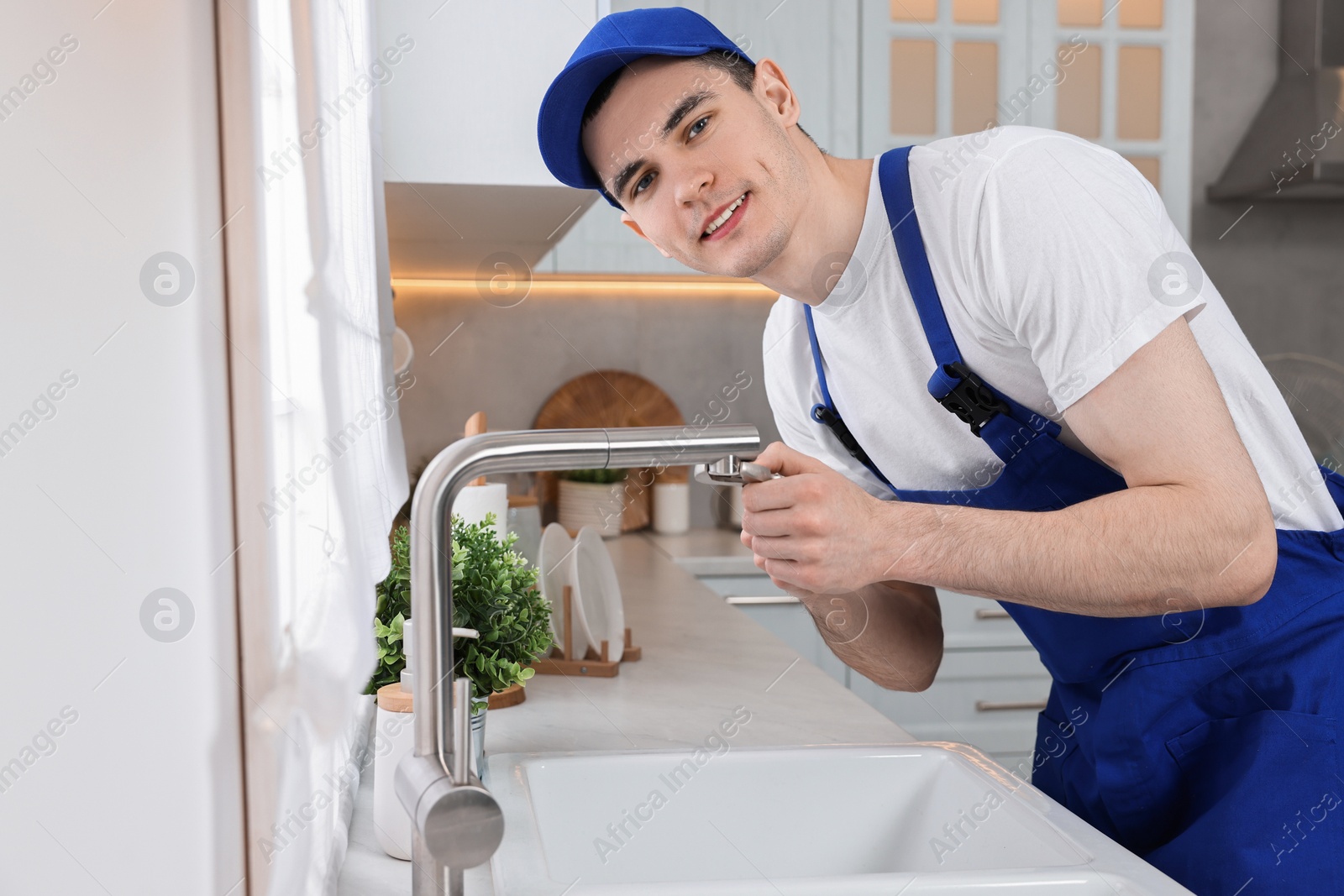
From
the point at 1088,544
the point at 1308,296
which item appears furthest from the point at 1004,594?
the point at 1308,296

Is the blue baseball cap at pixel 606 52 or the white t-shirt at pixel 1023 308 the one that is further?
the blue baseball cap at pixel 606 52

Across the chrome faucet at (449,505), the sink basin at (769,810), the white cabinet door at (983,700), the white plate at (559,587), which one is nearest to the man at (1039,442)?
the sink basin at (769,810)

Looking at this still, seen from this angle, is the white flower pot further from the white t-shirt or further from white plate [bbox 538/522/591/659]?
the white t-shirt

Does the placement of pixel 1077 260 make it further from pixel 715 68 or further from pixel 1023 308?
pixel 715 68

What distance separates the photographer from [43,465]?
0.39 m

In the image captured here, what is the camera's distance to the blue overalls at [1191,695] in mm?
767

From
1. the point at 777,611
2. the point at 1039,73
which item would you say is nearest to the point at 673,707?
the point at 777,611

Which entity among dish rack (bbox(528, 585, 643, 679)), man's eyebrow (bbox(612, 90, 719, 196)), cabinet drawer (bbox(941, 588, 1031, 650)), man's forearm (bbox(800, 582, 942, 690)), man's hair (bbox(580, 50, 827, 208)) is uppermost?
man's hair (bbox(580, 50, 827, 208))

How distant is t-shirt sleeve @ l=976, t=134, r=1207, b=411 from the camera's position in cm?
74

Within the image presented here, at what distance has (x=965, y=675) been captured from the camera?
2418mm

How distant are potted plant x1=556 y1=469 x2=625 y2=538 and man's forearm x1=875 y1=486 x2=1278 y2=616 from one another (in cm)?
184

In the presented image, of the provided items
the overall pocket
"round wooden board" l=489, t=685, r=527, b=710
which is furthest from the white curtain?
the overall pocket

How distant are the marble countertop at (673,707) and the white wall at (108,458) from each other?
33cm

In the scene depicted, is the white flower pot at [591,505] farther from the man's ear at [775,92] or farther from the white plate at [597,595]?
the man's ear at [775,92]
